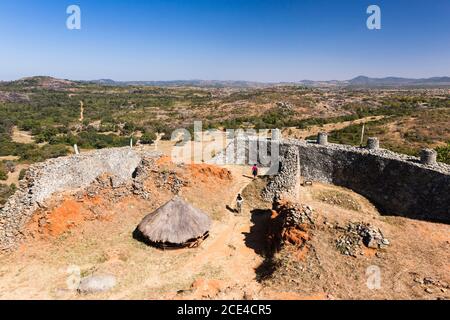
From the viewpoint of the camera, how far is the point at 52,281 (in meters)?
10.8

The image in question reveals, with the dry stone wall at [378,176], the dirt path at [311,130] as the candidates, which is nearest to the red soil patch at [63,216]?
the dry stone wall at [378,176]

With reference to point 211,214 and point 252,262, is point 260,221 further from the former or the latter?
point 252,262

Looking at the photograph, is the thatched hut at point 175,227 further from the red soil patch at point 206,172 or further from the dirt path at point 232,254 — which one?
the red soil patch at point 206,172

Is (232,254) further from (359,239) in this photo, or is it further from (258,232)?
(359,239)

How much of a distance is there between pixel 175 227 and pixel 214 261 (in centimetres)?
217

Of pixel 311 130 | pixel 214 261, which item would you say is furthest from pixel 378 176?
pixel 311 130

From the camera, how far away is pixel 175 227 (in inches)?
526

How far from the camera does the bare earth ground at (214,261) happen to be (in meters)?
9.88

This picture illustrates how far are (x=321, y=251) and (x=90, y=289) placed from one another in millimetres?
7868

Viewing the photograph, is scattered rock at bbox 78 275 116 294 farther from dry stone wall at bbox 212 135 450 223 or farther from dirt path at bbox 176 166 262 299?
dry stone wall at bbox 212 135 450 223

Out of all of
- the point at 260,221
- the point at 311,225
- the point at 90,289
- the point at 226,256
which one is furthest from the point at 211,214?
the point at 90,289

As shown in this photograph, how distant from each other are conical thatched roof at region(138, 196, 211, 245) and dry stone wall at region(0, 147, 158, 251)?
3551mm

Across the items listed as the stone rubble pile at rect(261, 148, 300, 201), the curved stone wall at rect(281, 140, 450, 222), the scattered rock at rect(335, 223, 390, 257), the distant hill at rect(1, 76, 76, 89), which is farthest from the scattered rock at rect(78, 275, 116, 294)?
the distant hill at rect(1, 76, 76, 89)

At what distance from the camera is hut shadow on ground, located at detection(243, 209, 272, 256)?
45.1 feet
